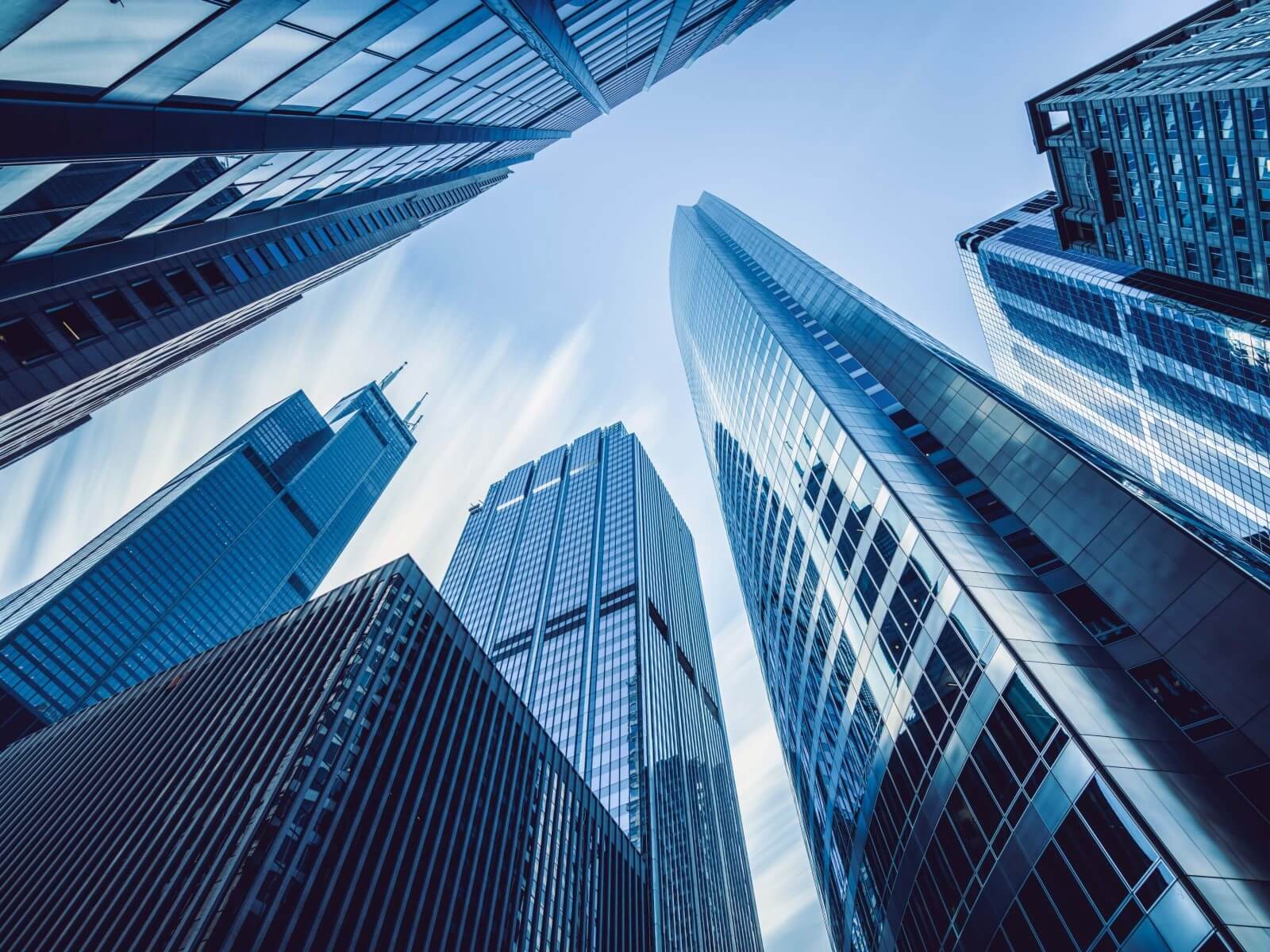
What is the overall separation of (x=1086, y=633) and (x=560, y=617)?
113m

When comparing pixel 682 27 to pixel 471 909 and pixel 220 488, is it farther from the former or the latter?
pixel 220 488

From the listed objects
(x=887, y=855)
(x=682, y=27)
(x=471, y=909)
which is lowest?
(x=887, y=855)

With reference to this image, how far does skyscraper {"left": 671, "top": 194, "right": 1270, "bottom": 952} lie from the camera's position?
18062mm

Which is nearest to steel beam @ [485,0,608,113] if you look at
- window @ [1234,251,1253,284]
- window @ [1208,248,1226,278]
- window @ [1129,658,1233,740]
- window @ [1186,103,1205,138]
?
window @ [1129,658,1233,740]

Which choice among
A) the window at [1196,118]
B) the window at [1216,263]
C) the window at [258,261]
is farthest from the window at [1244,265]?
the window at [258,261]

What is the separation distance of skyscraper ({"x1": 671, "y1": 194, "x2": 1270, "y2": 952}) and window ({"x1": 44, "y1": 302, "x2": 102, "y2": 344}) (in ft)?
154

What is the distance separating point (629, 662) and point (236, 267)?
3248 inches

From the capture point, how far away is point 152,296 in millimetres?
40969

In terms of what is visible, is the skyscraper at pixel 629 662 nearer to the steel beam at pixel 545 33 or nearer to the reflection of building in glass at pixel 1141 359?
the reflection of building in glass at pixel 1141 359

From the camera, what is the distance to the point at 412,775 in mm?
42344

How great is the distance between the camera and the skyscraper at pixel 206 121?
960cm

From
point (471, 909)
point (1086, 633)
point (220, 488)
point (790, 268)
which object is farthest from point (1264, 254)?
point (220, 488)

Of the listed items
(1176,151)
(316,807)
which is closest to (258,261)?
(316,807)

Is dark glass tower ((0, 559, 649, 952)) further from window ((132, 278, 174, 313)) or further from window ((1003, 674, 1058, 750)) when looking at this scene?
window ((1003, 674, 1058, 750))
